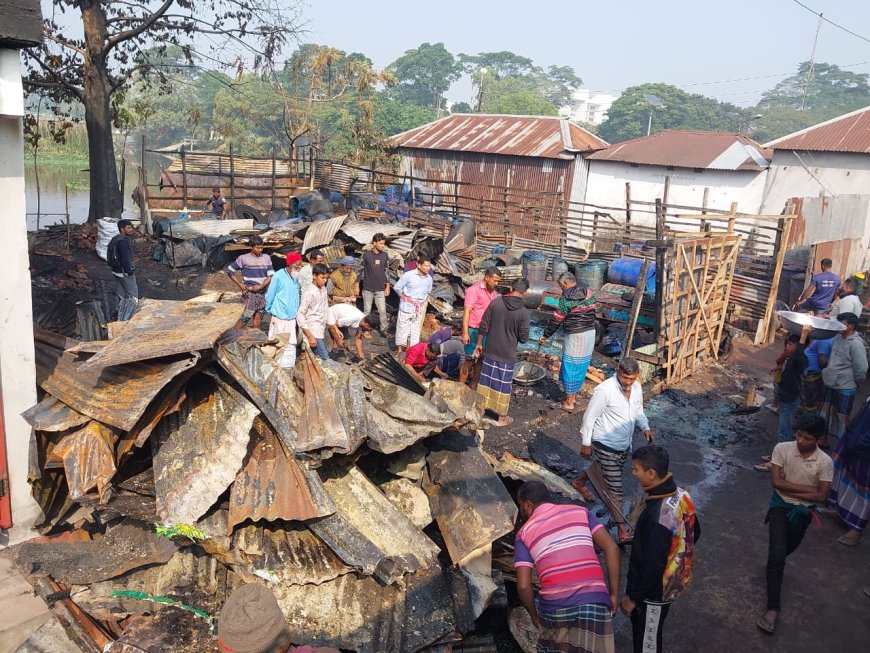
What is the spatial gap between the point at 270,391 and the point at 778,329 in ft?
35.9

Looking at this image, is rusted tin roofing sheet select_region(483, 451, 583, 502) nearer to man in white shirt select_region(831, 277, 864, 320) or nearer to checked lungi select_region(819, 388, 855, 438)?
checked lungi select_region(819, 388, 855, 438)

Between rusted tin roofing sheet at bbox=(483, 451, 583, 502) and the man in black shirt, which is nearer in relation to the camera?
rusted tin roofing sheet at bbox=(483, 451, 583, 502)

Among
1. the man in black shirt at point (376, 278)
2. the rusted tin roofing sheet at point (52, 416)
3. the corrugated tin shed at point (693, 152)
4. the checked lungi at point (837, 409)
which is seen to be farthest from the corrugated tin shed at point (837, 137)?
the rusted tin roofing sheet at point (52, 416)

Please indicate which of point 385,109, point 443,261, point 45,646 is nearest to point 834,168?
point 443,261

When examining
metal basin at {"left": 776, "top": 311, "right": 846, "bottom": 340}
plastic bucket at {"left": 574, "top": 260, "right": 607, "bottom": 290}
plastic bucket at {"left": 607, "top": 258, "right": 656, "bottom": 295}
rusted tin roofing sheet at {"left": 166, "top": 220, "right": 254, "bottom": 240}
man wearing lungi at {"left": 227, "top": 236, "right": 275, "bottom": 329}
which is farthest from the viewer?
rusted tin roofing sheet at {"left": 166, "top": 220, "right": 254, "bottom": 240}

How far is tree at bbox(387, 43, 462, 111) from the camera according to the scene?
7856cm

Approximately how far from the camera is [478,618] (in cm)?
432

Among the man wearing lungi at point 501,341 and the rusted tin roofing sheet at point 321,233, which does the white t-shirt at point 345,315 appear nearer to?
the man wearing lungi at point 501,341

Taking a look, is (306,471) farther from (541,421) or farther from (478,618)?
(541,421)

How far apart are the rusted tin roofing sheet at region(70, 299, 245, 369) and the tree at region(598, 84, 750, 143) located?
6428 cm

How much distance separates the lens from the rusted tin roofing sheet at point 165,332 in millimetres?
4145

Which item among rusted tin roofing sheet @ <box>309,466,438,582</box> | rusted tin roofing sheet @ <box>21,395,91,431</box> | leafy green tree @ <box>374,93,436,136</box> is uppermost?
leafy green tree @ <box>374,93,436,136</box>

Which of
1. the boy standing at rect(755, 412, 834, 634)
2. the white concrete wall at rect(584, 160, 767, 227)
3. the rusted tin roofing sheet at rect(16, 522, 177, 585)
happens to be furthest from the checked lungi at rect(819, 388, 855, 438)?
the white concrete wall at rect(584, 160, 767, 227)

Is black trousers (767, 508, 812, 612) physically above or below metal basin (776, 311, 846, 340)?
below
